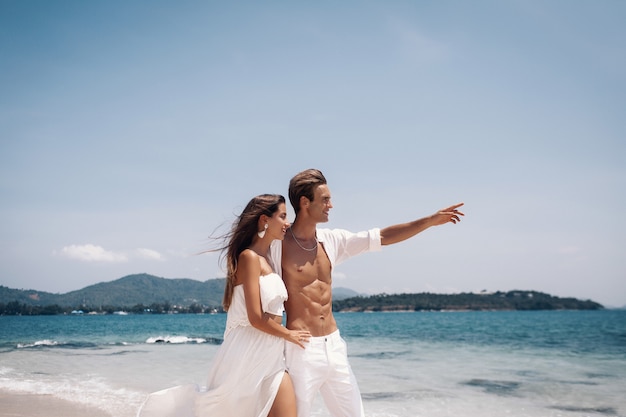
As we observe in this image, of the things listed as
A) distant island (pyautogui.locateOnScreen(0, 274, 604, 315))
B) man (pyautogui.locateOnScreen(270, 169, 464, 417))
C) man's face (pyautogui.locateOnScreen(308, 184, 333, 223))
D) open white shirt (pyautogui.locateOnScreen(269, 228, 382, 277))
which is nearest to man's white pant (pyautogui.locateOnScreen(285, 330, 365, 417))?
man (pyautogui.locateOnScreen(270, 169, 464, 417))

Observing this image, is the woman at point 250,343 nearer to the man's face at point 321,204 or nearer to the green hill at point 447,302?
the man's face at point 321,204

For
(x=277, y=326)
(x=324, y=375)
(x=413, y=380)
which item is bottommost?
(x=413, y=380)

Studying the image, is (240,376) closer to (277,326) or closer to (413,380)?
(277,326)

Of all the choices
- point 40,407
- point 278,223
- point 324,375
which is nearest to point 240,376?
point 324,375

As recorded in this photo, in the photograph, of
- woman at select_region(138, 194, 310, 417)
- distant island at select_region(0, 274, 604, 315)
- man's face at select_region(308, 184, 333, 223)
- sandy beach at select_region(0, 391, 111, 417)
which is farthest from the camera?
distant island at select_region(0, 274, 604, 315)

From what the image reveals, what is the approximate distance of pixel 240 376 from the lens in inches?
136

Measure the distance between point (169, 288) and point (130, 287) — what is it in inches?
280

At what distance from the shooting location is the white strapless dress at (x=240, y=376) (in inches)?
135

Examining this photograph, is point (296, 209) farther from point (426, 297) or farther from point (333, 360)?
point (426, 297)

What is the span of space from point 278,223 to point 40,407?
6.35 meters

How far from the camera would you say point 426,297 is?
104 metres

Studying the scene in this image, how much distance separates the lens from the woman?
3.43 m

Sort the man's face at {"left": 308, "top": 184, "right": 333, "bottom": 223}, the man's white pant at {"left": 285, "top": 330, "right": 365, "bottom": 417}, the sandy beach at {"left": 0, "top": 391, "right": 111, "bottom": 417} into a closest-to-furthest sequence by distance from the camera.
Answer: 1. the man's white pant at {"left": 285, "top": 330, "right": 365, "bottom": 417}
2. the man's face at {"left": 308, "top": 184, "right": 333, "bottom": 223}
3. the sandy beach at {"left": 0, "top": 391, "right": 111, "bottom": 417}

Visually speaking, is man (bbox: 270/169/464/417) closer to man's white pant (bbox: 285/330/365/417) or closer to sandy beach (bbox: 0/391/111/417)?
man's white pant (bbox: 285/330/365/417)
